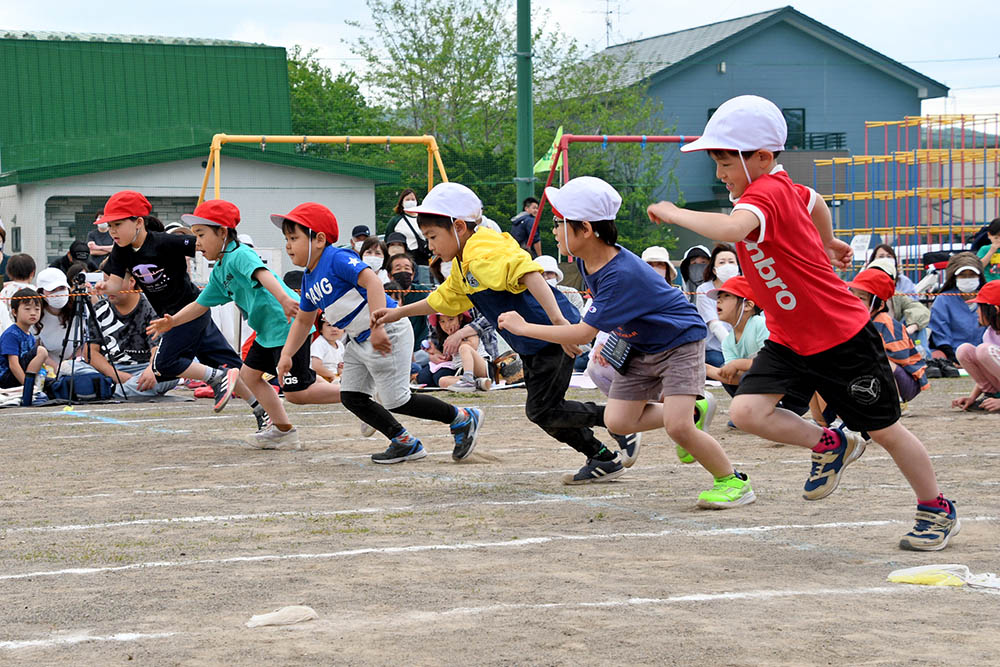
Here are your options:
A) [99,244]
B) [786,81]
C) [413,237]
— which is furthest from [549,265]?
[786,81]

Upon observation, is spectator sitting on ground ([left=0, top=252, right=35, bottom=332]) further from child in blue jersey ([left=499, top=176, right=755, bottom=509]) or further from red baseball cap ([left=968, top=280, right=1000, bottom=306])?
red baseball cap ([left=968, top=280, right=1000, bottom=306])

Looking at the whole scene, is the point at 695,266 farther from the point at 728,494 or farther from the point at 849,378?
the point at 849,378

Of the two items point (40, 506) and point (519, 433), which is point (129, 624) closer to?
point (40, 506)

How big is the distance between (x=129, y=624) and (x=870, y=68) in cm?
4391

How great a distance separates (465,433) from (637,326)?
7.42 ft

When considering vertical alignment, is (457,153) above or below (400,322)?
above

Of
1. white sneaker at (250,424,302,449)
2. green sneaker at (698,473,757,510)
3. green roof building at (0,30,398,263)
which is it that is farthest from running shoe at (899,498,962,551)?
green roof building at (0,30,398,263)

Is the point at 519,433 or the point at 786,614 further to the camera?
the point at 519,433

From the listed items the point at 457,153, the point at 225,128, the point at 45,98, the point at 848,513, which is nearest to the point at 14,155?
the point at 45,98

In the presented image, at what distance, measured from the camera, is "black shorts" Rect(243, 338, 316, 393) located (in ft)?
31.6

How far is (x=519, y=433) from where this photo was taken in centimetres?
1073

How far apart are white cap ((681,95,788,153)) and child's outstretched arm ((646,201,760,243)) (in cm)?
46

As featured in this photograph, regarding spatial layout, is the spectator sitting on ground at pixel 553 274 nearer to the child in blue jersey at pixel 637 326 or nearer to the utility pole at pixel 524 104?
the utility pole at pixel 524 104

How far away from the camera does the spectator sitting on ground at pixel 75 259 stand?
1700cm
